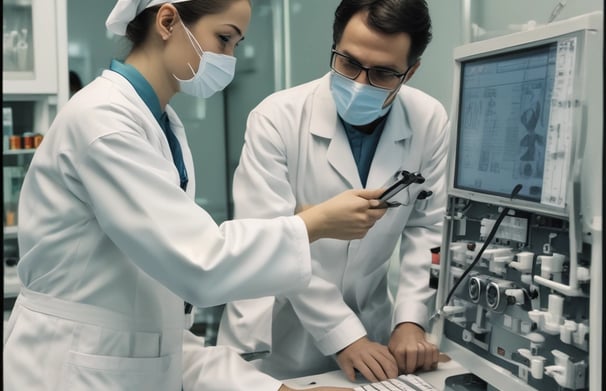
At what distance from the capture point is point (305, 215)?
40.6 inches

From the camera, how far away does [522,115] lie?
987mm

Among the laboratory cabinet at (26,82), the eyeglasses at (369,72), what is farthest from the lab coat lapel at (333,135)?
the laboratory cabinet at (26,82)

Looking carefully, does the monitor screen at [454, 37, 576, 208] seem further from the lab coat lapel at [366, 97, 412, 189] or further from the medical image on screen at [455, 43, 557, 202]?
the lab coat lapel at [366, 97, 412, 189]

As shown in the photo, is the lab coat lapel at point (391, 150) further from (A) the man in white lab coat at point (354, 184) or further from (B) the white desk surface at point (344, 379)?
(B) the white desk surface at point (344, 379)

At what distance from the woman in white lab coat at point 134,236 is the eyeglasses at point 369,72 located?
384 mm

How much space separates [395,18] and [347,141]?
0.31 m

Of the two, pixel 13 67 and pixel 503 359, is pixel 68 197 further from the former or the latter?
pixel 13 67

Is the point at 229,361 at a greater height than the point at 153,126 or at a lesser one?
lesser

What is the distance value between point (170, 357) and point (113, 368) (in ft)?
0.35

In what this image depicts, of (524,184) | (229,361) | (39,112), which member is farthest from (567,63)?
(39,112)

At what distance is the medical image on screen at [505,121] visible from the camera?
37.1 inches

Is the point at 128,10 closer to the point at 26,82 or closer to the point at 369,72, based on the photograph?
the point at 369,72

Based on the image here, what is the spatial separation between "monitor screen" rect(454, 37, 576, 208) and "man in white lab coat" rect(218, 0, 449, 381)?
0.29 meters

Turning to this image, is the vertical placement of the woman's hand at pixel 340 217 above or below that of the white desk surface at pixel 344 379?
above
